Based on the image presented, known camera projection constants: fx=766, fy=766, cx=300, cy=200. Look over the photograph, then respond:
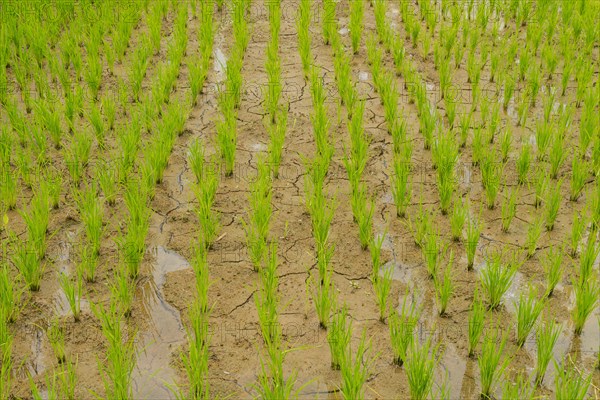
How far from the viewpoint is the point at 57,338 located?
288cm

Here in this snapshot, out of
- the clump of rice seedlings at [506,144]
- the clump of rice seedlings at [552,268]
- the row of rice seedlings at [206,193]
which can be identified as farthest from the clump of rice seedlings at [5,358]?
the clump of rice seedlings at [506,144]

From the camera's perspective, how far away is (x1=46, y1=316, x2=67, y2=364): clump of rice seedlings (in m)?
2.80

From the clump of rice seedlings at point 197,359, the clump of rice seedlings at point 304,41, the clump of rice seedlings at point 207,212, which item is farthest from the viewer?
the clump of rice seedlings at point 304,41

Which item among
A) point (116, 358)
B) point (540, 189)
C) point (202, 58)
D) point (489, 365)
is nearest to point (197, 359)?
point (116, 358)

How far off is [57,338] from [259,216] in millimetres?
984

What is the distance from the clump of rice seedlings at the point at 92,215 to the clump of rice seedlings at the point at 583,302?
6.33ft

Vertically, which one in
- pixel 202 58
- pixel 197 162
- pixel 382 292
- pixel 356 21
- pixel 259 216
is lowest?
pixel 382 292

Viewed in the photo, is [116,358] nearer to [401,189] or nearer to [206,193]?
[206,193]

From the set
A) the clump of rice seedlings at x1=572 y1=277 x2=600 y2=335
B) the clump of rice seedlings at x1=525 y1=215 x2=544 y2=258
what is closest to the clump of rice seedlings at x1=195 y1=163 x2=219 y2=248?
the clump of rice seedlings at x1=525 y1=215 x2=544 y2=258

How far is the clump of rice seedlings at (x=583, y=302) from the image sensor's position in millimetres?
2787

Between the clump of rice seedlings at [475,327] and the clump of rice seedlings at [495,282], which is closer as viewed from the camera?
the clump of rice seedlings at [475,327]

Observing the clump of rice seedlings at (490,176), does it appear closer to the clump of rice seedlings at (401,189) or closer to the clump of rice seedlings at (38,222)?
the clump of rice seedlings at (401,189)

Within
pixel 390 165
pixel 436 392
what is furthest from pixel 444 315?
pixel 390 165

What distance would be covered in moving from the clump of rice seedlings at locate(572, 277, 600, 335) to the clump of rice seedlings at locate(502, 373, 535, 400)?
1.10 ft
